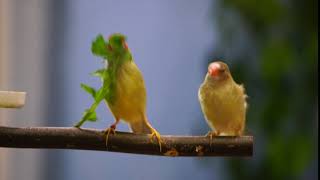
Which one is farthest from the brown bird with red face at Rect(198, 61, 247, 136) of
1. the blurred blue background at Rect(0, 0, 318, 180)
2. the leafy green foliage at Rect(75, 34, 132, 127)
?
the blurred blue background at Rect(0, 0, 318, 180)

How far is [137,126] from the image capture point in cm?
66

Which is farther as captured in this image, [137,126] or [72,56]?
[72,56]

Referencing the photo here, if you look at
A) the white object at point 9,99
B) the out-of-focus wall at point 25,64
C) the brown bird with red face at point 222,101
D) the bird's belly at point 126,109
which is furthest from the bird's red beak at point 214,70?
the out-of-focus wall at point 25,64

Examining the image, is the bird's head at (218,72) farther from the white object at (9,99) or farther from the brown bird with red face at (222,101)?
the white object at (9,99)

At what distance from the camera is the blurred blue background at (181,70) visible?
91 cm

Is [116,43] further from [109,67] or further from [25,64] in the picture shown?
[25,64]

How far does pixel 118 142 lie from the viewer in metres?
0.62

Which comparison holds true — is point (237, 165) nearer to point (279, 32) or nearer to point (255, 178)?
point (255, 178)

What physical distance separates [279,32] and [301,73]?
9cm

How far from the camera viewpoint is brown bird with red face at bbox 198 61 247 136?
65 centimetres

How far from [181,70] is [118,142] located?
1.17 feet

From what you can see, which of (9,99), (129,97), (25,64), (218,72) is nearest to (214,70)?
(218,72)

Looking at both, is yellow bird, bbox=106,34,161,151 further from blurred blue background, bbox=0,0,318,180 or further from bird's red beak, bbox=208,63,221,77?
A: blurred blue background, bbox=0,0,318,180

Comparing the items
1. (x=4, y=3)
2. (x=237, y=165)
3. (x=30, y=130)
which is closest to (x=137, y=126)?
(x=30, y=130)
